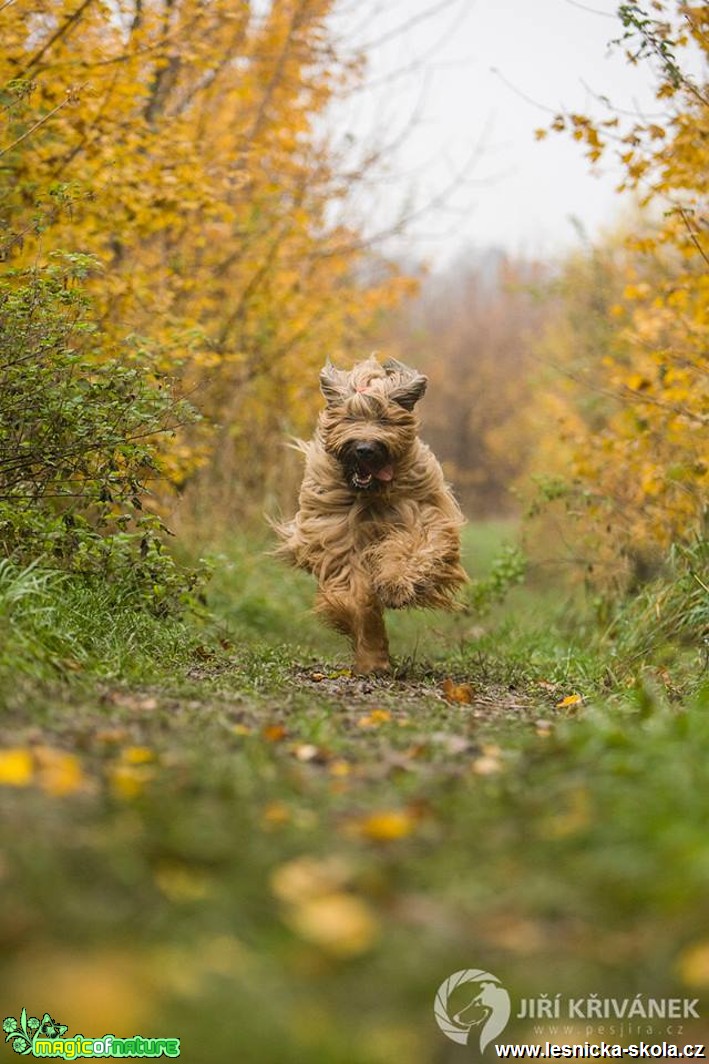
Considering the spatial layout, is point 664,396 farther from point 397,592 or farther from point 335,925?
point 335,925

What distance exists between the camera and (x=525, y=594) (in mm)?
11453

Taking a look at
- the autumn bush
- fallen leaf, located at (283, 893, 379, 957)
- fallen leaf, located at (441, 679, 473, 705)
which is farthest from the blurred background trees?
fallen leaf, located at (283, 893, 379, 957)

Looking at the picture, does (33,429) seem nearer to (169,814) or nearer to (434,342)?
(169,814)

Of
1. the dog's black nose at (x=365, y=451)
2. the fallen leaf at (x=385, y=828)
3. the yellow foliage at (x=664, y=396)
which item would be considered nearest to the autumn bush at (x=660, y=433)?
the yellow foliage at (x=664, y=396)

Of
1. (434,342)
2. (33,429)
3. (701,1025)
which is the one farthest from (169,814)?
(434,342)

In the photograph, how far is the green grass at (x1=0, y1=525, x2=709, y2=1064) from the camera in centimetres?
189

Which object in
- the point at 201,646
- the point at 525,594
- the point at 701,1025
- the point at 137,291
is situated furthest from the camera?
the point at 525,594

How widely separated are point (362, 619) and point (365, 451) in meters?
0.87

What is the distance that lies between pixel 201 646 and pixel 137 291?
271 cm

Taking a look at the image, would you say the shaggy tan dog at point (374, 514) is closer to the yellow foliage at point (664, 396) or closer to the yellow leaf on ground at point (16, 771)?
the yellow foliage at point (664, 396)

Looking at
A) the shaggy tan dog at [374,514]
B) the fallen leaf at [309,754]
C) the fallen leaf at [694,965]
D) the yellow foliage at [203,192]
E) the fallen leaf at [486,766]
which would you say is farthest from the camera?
the yellow foliage at [203,192]

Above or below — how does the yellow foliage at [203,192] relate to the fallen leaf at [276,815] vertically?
above

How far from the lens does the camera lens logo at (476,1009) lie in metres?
2.04

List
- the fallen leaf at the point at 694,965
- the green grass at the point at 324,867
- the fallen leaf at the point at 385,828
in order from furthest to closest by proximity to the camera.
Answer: the fallen leaf at the point at 385,828
the fallen leaf at the point at 694,965
the green grass at the point at 324,867
